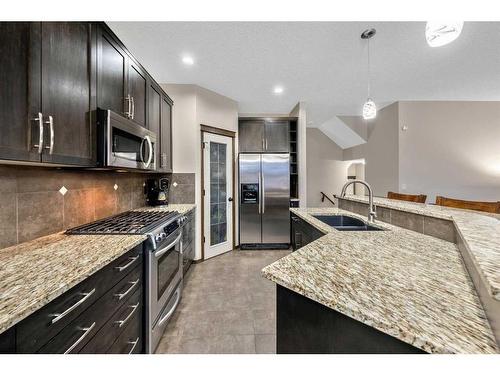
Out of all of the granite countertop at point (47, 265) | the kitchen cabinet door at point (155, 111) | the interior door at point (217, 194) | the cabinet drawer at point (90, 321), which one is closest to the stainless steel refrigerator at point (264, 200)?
the interior door at point (217, 194)

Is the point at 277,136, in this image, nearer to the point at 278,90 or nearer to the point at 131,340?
the point at 278,90

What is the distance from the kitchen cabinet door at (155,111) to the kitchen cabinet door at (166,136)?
0.11m

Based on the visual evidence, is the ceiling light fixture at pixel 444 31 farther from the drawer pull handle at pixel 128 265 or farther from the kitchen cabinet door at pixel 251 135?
the kitchen cabinet door at pixel 251 135

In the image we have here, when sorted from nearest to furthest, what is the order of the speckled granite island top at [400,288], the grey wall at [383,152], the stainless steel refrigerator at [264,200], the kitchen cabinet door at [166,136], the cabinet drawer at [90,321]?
the speckled granite island top at [400,288]
the cabinet drawer at [90,321]
the kitchen cabinet door at [166,136]
the stainless steel refrigerator at [264,200]
the grey wall at [383,152]

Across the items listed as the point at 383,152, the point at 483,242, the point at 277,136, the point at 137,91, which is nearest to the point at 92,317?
the point at 483,242

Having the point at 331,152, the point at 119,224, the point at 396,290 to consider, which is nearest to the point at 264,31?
the point at 119,224

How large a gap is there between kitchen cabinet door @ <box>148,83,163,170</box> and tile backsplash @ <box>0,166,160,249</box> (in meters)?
0.57

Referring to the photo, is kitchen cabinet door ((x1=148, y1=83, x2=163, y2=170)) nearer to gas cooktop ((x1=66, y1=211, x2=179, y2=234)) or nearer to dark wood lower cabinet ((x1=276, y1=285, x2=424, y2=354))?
gas cooktop ((x1=66, y1=211, x2=179, y2=234))

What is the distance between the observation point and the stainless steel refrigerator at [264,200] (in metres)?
3.66

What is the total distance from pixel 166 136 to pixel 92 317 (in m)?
2.35

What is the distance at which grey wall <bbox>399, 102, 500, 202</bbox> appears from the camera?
4250 mm

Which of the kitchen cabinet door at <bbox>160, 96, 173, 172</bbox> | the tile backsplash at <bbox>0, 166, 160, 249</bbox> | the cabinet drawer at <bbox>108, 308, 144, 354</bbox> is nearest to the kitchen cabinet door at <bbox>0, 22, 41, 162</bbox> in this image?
the tile backsplash at <bbox>0, 166, 160, 249</bbox>

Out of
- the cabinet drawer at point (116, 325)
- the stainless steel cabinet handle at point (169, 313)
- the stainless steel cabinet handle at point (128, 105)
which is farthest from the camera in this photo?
the stainless steel cabinet handle at point (128, 105)

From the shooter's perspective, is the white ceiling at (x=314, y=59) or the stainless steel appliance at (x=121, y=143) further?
the white ceiling at (x=314, y=59)
